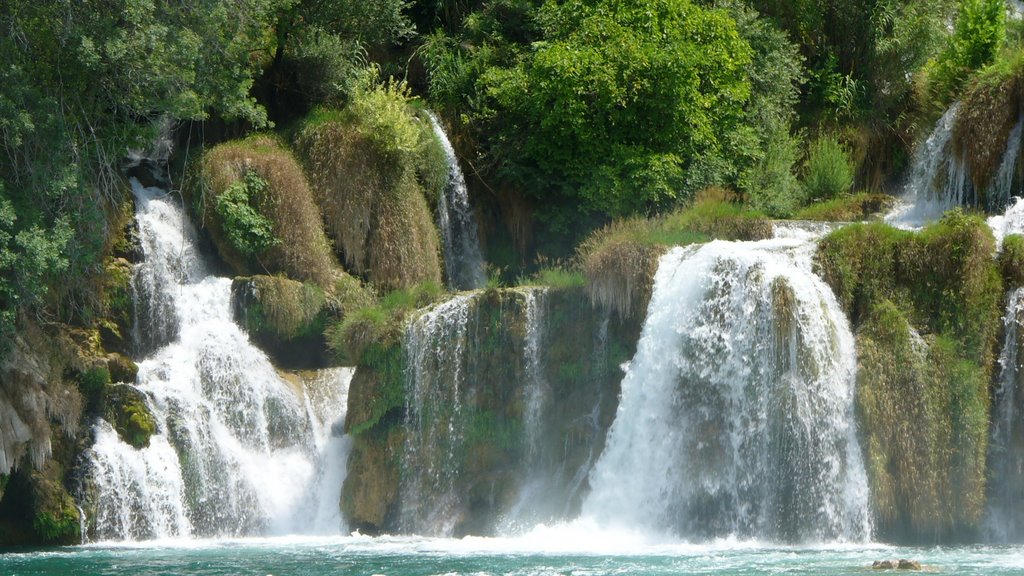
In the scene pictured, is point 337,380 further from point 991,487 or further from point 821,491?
point 991,487

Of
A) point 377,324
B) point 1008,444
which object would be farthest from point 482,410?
point 1008,444

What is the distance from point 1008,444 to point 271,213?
13.1 metres

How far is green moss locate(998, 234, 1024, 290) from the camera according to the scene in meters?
21.4

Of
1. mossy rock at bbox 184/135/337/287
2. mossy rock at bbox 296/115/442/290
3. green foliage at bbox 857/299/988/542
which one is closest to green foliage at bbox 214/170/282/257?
mossy rock at bbox 184/135/337/287

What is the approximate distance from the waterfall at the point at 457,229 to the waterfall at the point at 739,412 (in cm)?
642

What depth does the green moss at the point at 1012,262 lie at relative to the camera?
21.4 m

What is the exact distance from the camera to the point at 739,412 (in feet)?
70.6

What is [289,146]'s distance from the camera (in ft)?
89.8

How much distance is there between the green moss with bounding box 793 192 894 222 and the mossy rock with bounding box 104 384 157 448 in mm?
12630

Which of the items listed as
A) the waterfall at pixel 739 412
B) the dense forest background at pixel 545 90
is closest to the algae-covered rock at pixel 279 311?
A: the dense forest background at pixel 545 90

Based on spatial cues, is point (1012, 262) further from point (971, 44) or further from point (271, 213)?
point (271, 213)

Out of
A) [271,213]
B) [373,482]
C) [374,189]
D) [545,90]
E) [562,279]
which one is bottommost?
[373,482]

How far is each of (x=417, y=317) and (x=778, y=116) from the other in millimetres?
10543

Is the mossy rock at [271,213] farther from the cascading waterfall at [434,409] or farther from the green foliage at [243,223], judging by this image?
the cascading waterfall at [434,409]
